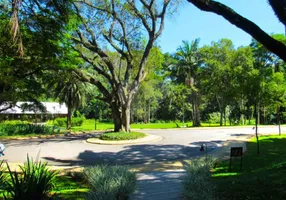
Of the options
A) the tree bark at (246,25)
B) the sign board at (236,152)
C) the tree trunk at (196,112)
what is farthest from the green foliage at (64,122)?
the tree bark at (246,25)

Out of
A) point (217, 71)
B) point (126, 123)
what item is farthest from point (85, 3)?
point (217, 71)

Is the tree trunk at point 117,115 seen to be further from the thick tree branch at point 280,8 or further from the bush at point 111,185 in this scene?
the thick tree branch at point 280,8

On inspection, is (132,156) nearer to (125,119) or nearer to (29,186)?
(125,119)

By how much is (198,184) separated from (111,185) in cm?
167

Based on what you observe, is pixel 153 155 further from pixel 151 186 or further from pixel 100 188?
pixel 100 188

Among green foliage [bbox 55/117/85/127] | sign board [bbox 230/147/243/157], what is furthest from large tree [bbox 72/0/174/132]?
green foliage [bbox 55/117/85/127]

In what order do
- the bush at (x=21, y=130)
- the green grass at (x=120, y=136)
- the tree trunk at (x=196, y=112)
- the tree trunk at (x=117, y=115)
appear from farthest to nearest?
the tree trunk at (x=196, y=112), the bush at (x=21, y=130), the tree trunk at (x=117, y=115), the green grass at (x=120, y=136)

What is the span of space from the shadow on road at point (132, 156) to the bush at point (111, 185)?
6.71m

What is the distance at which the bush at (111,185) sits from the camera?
461 centimetres

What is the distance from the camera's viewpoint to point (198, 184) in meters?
5.18

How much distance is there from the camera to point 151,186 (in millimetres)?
6938

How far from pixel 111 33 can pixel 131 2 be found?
3353 millimetres

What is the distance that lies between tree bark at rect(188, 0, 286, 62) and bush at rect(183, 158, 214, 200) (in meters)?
3.06

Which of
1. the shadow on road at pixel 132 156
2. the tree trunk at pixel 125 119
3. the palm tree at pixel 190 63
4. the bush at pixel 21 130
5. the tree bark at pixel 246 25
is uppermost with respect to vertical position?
the palm tree at pixel 190 63
